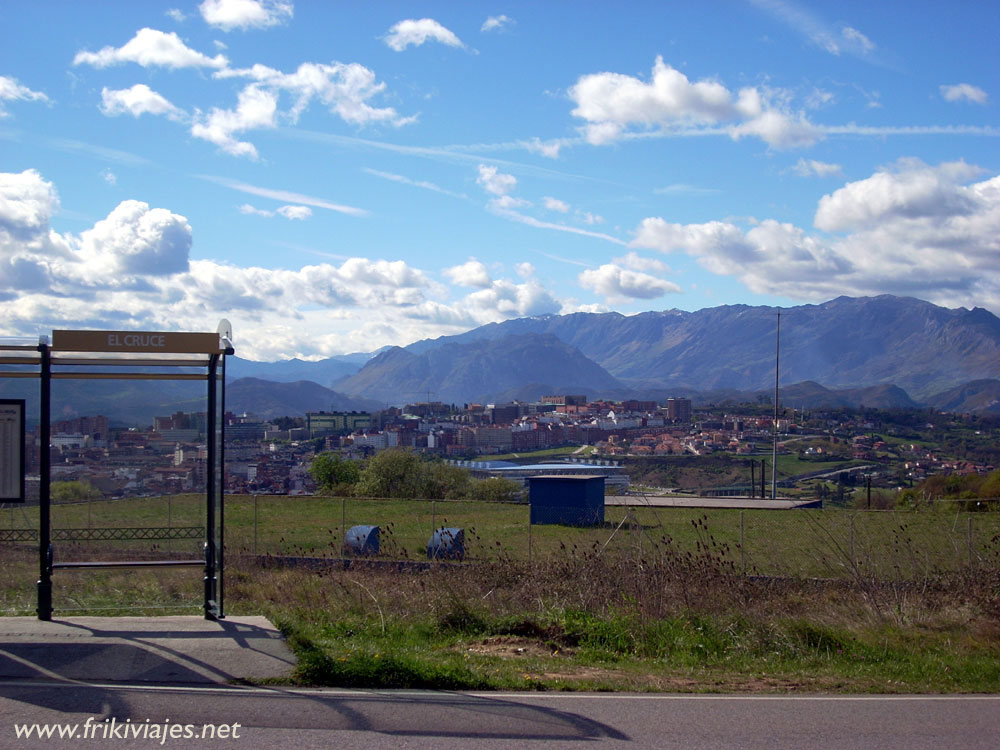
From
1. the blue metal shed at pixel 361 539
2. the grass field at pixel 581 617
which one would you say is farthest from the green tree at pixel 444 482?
the grass field at pixel 581 617

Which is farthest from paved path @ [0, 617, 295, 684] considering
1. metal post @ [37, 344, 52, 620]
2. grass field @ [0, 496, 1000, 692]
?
grass field @ [0, 496, 1000, 692]

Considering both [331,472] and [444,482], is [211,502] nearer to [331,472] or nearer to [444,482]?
[444,482]

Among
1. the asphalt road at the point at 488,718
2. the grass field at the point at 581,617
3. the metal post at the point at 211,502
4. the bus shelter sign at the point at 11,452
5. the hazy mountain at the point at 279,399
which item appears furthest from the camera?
the hazy mountain at the point at 279,399

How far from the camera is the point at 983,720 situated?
6.71 metres

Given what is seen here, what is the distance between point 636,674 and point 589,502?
1054 inches

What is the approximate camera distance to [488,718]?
21.1 feet

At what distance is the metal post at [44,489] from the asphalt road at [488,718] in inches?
84.1

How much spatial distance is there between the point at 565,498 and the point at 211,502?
85.5ft

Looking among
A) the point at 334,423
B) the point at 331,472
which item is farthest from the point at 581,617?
the point at 334,423

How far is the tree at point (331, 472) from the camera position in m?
48.0

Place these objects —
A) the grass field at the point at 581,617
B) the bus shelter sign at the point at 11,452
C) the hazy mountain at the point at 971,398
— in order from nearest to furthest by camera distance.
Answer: the grass field at the point at 581,617 < the bus shelter sign at the point at 11,452 < the hazy mountain at the point at 971,398

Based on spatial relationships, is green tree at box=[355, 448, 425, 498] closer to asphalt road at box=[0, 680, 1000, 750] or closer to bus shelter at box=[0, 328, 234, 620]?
bus shelter at box=[0, 328, 234, 620]

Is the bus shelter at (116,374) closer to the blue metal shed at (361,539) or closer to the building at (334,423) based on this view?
the blue metal shed at (361,539)

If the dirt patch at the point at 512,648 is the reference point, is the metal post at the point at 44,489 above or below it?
above
